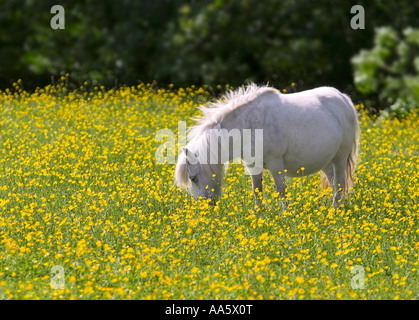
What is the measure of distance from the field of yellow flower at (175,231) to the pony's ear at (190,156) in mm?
531

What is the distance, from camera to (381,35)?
14156mm

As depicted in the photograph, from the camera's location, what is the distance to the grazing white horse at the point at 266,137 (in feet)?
27.2

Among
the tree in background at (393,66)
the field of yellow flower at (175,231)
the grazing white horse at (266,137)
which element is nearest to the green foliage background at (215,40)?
the tree in background at (393,66)

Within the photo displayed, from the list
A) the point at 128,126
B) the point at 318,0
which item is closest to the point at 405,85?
the point at 318,0

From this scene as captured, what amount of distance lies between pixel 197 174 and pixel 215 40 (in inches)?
322

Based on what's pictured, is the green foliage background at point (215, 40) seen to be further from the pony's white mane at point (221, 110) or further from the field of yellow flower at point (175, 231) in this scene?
the pony's white mane at point (221, 110)

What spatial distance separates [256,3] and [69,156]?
24.1ft

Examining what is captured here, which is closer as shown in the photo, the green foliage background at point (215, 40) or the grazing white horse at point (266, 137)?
the grazing white horse at point (266, 137)

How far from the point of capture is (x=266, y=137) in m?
8.37

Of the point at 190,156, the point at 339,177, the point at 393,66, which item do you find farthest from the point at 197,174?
the point at 393,66

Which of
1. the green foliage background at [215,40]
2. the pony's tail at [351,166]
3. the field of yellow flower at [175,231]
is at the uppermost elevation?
the green foliage background at [215,40]

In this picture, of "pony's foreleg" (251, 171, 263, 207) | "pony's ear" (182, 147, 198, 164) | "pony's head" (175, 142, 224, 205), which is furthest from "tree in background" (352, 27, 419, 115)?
"pony's ear" (182, 147, 198, 164)

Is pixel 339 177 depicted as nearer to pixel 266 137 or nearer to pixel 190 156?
pixel 266 137

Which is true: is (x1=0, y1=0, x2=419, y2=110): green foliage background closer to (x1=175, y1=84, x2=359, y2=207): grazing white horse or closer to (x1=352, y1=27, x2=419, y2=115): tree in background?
(x1=352, y1=27, x2=419, y2=115): tree in background
